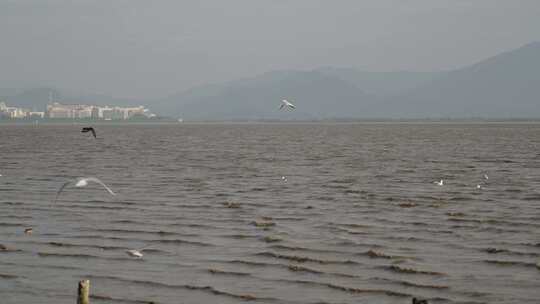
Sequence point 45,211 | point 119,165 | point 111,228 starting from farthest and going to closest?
point 119,165 → point 45,211 → point 111,228

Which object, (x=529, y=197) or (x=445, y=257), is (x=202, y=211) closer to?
(x=445, y=257)

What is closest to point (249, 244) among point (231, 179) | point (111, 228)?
point (111, 228)

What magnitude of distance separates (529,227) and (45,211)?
15569 millimetres

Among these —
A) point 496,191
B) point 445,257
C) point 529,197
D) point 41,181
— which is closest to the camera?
point 445,257

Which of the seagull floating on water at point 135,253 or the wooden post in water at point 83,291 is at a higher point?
the wooden post in water at point 83,291

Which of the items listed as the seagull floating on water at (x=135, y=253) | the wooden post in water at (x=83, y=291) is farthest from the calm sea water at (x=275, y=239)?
the wooden post in water at (x=83, y=291)

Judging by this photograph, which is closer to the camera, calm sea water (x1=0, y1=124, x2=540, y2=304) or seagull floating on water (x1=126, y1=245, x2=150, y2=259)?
calm sea water (x1=0, y1=124, x2=540, y2=304)

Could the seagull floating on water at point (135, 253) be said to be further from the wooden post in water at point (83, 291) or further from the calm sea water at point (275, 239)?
the wooden post in water at point (83, 291)

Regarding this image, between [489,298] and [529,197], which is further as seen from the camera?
[529,197]

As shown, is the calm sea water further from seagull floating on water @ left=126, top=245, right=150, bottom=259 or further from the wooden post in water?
the wooden post in water


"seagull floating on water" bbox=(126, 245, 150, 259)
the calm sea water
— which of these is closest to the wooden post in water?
the calm sea water

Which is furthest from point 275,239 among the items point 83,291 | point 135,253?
point 83,291

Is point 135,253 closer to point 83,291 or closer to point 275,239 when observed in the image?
point 275,239

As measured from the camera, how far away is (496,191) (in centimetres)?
3139
